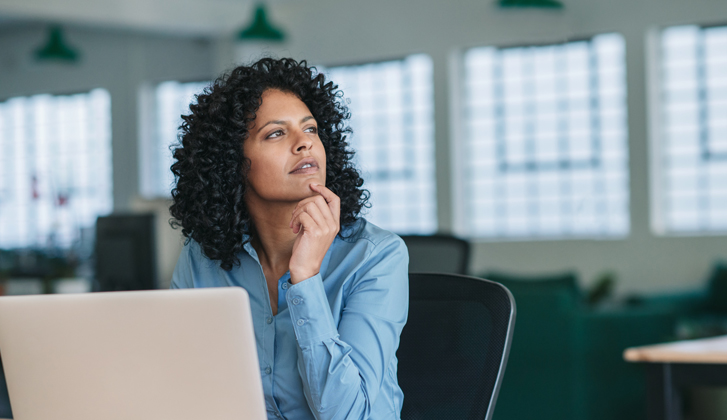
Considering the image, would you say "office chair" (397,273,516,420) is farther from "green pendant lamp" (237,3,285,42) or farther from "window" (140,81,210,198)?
"window" (140,81,210,198)

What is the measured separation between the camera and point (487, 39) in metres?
6.48

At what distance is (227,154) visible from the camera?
56.7 inches

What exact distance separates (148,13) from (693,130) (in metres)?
4.60

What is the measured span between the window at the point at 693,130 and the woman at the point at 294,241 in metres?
5.01

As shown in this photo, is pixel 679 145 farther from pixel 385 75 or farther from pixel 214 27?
pixel 214 27

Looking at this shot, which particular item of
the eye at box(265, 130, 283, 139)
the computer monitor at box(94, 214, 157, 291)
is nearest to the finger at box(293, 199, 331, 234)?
the eye at box(265, 130, 283, 139)

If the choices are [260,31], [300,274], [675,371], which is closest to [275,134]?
[300,274]

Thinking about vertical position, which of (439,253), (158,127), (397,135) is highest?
(158,127)

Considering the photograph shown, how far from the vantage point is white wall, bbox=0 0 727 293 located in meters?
5.85

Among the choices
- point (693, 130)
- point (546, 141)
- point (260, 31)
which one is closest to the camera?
point (260, 31)

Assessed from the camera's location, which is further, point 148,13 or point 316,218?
point 148,13

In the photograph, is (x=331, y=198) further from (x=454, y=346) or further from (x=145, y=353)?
(x=145, y=353)

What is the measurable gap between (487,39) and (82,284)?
377 centimetres

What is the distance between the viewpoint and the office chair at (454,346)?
1.27 meters
